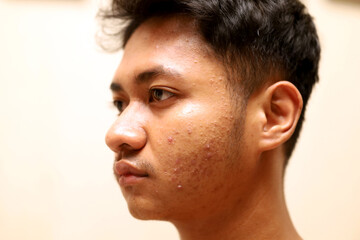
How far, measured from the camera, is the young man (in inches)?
40.7

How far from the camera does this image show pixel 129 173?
42.1 inches

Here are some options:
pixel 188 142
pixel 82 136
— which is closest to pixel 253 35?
pixel 188 142

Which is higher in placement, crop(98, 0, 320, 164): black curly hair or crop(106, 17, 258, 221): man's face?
crop(98, 0, 320, 164): black curly hair

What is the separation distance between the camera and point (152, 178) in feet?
3.39

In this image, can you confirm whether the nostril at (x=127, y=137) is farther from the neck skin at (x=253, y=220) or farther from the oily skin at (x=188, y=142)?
the neck skin at (x=253, y=220)

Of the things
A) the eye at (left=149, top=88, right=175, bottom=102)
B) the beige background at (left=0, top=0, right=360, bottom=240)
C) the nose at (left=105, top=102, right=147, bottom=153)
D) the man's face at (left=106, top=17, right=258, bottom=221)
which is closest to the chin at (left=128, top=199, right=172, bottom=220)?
the man's face at (left=106, top=17, right=258, bottom=221)

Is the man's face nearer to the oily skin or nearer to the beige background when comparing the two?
the oily skin

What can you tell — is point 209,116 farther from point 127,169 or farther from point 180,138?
point 127,169

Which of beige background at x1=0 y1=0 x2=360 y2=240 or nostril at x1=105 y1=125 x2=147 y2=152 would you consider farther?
beige background at x1=0 y1=0 x2=360 y2=240

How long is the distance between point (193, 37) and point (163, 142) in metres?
0.28

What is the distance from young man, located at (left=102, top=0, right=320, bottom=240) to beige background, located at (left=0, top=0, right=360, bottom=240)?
1.77 feet

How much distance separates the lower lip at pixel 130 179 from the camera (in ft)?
3.43

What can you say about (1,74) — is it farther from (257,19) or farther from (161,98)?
(257,19)

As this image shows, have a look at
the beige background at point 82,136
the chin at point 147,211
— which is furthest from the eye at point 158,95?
the beige background at point 82,136
